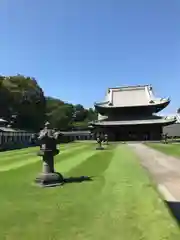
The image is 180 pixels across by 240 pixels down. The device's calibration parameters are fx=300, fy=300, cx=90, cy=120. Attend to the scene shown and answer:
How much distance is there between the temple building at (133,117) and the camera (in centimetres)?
6100

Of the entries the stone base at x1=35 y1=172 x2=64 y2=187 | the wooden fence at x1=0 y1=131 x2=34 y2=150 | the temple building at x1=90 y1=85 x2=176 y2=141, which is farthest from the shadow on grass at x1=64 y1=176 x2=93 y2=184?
the temple building at x1=90 y1=85 x2=176 y2=141

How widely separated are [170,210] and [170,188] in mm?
3146

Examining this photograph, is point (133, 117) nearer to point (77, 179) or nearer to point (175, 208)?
point (77, 179)

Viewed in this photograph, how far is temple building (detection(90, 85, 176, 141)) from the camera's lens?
61.0 m

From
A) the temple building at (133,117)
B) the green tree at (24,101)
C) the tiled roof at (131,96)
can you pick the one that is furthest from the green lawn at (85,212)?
the tiled roof at (131,96)

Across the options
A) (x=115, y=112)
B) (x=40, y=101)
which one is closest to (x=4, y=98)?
(x=40, y=101)

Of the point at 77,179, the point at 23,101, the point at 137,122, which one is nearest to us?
the point at 77,179

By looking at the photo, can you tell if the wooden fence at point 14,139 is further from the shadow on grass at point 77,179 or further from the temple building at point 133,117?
the shadow on grass at point 77,179

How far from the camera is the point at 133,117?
65.0m

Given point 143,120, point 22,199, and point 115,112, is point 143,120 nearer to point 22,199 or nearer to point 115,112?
point 115,112

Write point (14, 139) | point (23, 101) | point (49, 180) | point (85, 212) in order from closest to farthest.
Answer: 1. point (85, 212)
2. point (49, 180)
3. point (14, 139)
4. point (23, 101)

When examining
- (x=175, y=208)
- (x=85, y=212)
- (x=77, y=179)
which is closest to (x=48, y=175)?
(x=77, y=179)

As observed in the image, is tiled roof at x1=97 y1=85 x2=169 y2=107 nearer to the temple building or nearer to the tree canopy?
the temple building

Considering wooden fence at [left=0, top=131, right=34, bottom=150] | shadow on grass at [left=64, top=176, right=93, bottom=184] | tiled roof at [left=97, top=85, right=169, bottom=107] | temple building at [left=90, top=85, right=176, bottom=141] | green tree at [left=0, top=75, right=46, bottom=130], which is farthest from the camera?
green tree at [left=0, top=75, right=46, bottom=130]
